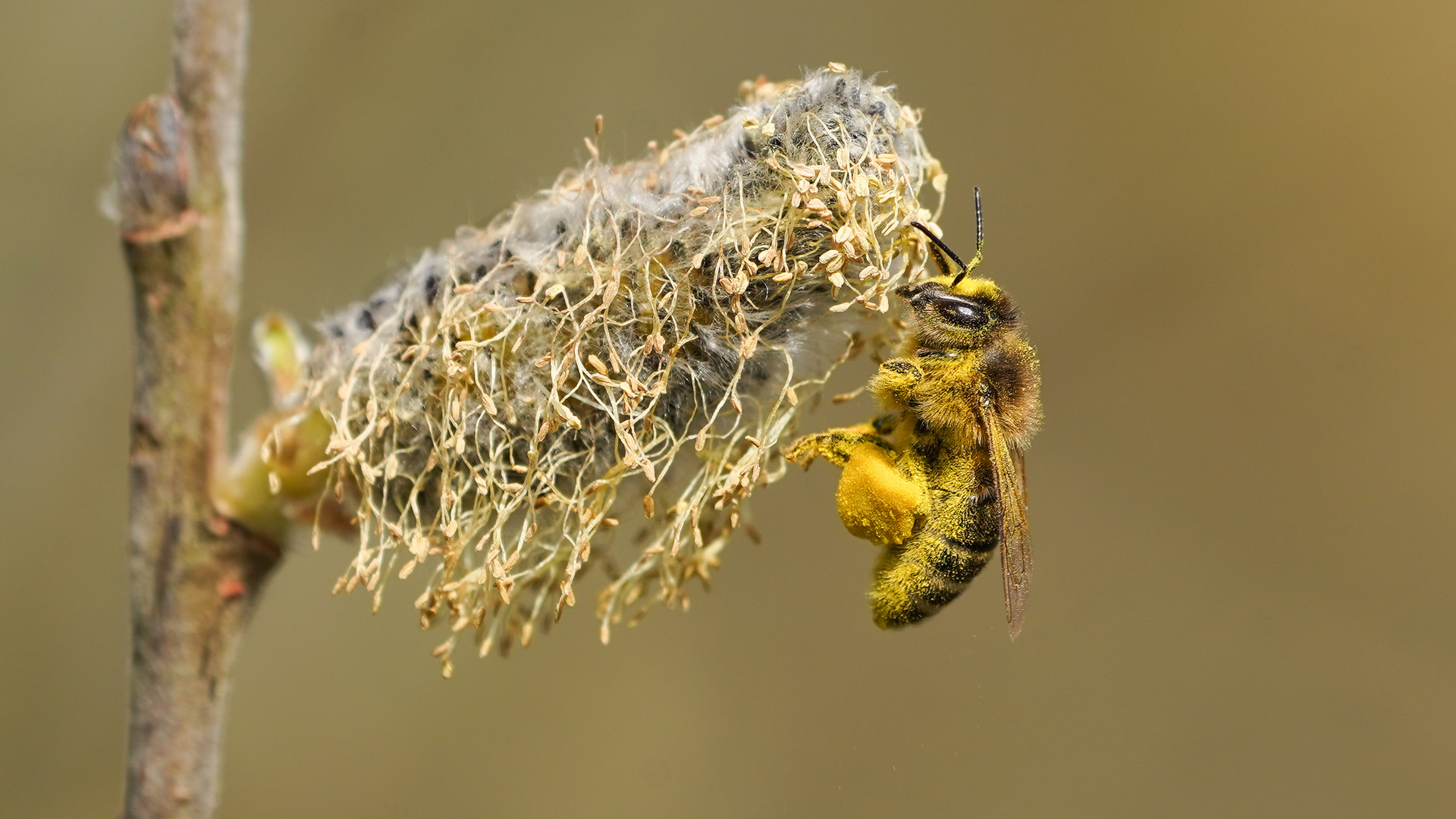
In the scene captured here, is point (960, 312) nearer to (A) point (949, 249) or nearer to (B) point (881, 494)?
(A) point (949, 249)

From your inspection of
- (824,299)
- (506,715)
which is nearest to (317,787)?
(506,715)

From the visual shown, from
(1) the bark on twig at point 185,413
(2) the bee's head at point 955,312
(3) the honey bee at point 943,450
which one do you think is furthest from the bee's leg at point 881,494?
(1) the bark on twig at point 185,413

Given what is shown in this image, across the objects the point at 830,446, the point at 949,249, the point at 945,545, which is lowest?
the point at 945,545

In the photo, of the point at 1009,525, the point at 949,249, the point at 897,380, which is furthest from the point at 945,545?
the point at 949,249

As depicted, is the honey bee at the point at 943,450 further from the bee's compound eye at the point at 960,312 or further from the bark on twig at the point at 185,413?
the bark on twig at the point at 185,413

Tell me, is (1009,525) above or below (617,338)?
below

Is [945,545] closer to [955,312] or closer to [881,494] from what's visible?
[881,494]

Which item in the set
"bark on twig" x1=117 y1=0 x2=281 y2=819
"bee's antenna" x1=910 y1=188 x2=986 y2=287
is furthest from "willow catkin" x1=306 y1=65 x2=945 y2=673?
"bark on twig" x1=117 y1=0 x2=281 y2=819
